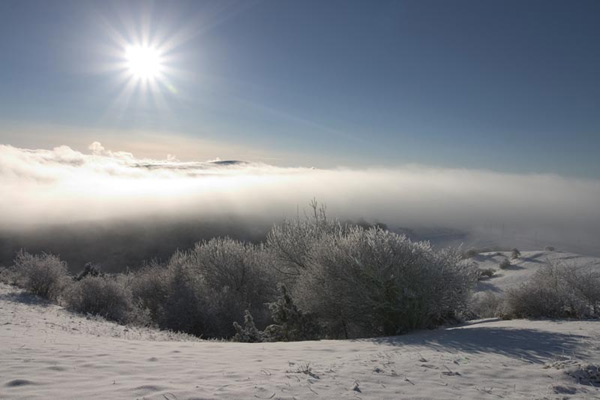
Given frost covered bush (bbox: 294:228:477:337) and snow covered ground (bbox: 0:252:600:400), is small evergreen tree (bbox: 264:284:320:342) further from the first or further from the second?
snow covered ground (bbox: 0:252:600:400)

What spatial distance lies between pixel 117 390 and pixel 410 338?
8.61 metres

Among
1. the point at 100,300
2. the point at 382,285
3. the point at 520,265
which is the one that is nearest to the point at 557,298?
the point at 382,285

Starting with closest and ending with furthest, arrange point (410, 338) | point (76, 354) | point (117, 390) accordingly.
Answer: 1. point (117, 390)
2. point (76, 354)
3. point (410, 338)

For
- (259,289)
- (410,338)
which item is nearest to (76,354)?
(410,338)

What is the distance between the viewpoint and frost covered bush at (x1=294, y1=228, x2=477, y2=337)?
1409 cm

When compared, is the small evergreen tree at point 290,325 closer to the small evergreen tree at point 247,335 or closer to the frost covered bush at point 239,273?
the small evergreen tree at point 247,335

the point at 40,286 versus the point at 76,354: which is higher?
the point at 76,354

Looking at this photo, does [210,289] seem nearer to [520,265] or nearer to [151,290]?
[151,290]

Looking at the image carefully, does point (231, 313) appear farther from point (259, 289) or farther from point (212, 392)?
point (212, 392)

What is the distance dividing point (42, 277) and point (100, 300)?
4449 millimetres

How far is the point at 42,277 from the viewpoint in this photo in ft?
69.6

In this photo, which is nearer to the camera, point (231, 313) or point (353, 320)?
point (353, 320)

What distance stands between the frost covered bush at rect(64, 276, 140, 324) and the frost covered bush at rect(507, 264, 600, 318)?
18245 millimetres

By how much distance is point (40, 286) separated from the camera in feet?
70.0
